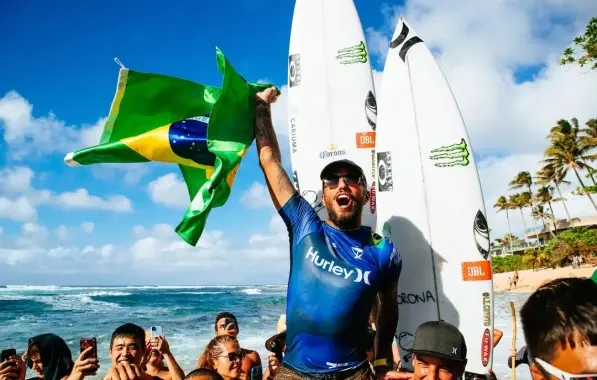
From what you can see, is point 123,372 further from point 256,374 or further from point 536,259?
point 536,259

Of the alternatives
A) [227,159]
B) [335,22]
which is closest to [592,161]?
[335,22]

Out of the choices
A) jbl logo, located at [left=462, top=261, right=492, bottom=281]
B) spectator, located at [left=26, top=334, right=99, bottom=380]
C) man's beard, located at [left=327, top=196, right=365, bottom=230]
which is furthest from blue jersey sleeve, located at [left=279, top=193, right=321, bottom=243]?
spectator, located at [left=26, top=334, right=99, bottom=380]

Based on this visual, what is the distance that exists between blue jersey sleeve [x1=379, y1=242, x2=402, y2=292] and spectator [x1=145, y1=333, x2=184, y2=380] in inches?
83.7

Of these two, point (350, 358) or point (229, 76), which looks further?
point (229, 76)

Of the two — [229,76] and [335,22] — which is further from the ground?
[335,22]

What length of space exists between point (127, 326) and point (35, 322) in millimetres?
28178

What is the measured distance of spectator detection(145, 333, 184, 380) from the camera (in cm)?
416

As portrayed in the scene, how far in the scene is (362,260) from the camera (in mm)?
2969

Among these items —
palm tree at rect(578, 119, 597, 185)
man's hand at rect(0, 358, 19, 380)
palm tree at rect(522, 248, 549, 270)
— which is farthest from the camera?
palm tree at rect(522, 248, 549, 270)

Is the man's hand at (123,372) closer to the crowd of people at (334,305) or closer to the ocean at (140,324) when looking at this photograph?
the crowd of people at (334,305)

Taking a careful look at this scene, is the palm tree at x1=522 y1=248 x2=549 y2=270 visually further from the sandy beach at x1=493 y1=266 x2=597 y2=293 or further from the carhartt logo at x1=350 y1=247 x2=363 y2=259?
the carhartt logo at x1=350 y1=247 x2=363 y2=259

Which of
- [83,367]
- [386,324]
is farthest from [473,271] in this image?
[83,367]

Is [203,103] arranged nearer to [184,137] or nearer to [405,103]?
[184,137]

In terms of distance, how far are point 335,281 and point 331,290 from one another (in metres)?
0.06
